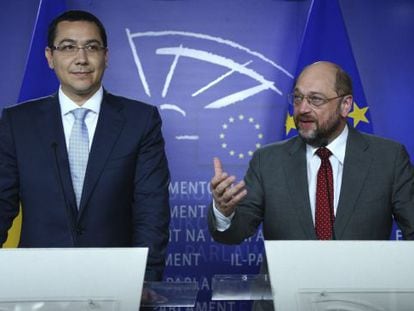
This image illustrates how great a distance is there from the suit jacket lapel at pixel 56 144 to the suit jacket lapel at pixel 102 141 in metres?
0.05

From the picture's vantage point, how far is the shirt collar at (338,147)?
2.75 meters

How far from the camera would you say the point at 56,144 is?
8.22ft

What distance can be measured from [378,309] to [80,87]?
162cm

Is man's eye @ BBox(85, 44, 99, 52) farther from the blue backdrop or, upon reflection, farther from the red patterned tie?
the blue backdrop

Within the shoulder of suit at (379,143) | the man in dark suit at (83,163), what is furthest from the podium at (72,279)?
the shoulder of suit at (379,143)

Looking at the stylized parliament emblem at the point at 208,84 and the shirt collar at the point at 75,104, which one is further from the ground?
the stylized parliament emblem at the point at 208,84

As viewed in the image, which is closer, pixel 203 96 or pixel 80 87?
pixel 80 87

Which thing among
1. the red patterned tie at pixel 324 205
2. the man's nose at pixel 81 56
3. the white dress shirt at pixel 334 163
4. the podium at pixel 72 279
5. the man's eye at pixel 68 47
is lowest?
the podium at pixel 72 279

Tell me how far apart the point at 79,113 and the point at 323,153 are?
3.21 feet

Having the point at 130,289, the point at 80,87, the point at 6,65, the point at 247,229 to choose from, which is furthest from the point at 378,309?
the point at 6,65

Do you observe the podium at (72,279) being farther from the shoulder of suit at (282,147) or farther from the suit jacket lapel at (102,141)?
the shoulder of suit at (282,147)

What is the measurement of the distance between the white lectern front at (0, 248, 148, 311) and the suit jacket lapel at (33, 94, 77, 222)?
103cm

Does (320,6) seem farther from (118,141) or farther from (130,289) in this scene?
(130,289)

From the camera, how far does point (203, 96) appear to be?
13.7ft
